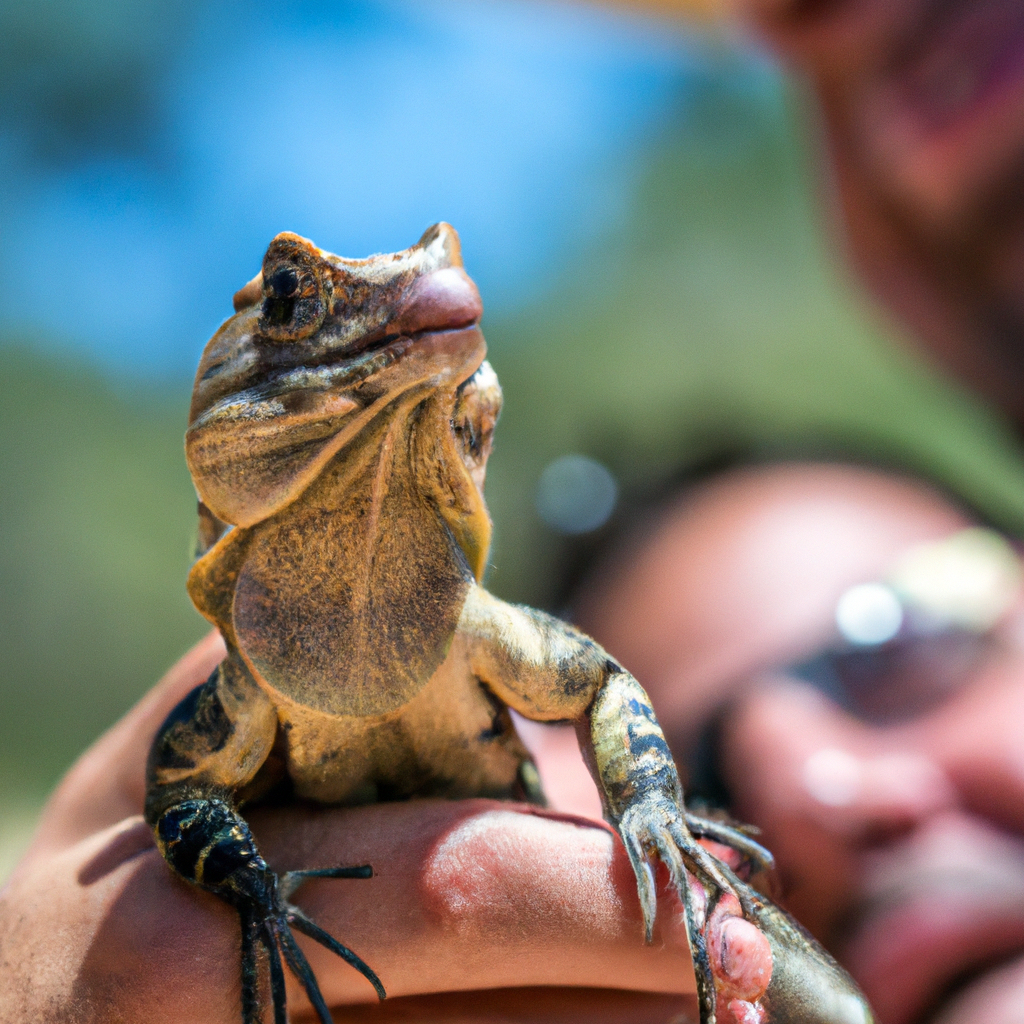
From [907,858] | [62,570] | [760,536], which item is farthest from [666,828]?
[62,570]

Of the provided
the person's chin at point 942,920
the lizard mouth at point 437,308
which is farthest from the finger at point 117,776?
the person's chin at point 942,920

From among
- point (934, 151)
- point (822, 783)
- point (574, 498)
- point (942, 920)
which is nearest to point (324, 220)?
point (822, 783)

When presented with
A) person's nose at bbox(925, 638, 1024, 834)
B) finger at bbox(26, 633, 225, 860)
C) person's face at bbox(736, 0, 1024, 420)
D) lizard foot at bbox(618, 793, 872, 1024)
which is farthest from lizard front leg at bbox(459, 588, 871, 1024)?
person's face at bbox(736, 0, 1024, 420)

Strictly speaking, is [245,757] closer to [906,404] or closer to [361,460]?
[361,460]

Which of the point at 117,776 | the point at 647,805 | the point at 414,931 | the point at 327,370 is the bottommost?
the point at 117,776

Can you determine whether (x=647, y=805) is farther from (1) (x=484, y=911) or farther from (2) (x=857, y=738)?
(2) (x=857, y=738)

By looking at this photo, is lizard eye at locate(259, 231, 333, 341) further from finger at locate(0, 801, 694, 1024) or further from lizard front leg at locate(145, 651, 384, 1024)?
finger at locate(0, 801, 694, 1024)

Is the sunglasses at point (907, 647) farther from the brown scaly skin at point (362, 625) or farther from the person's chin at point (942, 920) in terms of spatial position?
the brown scaly skin at point (362, 625)
